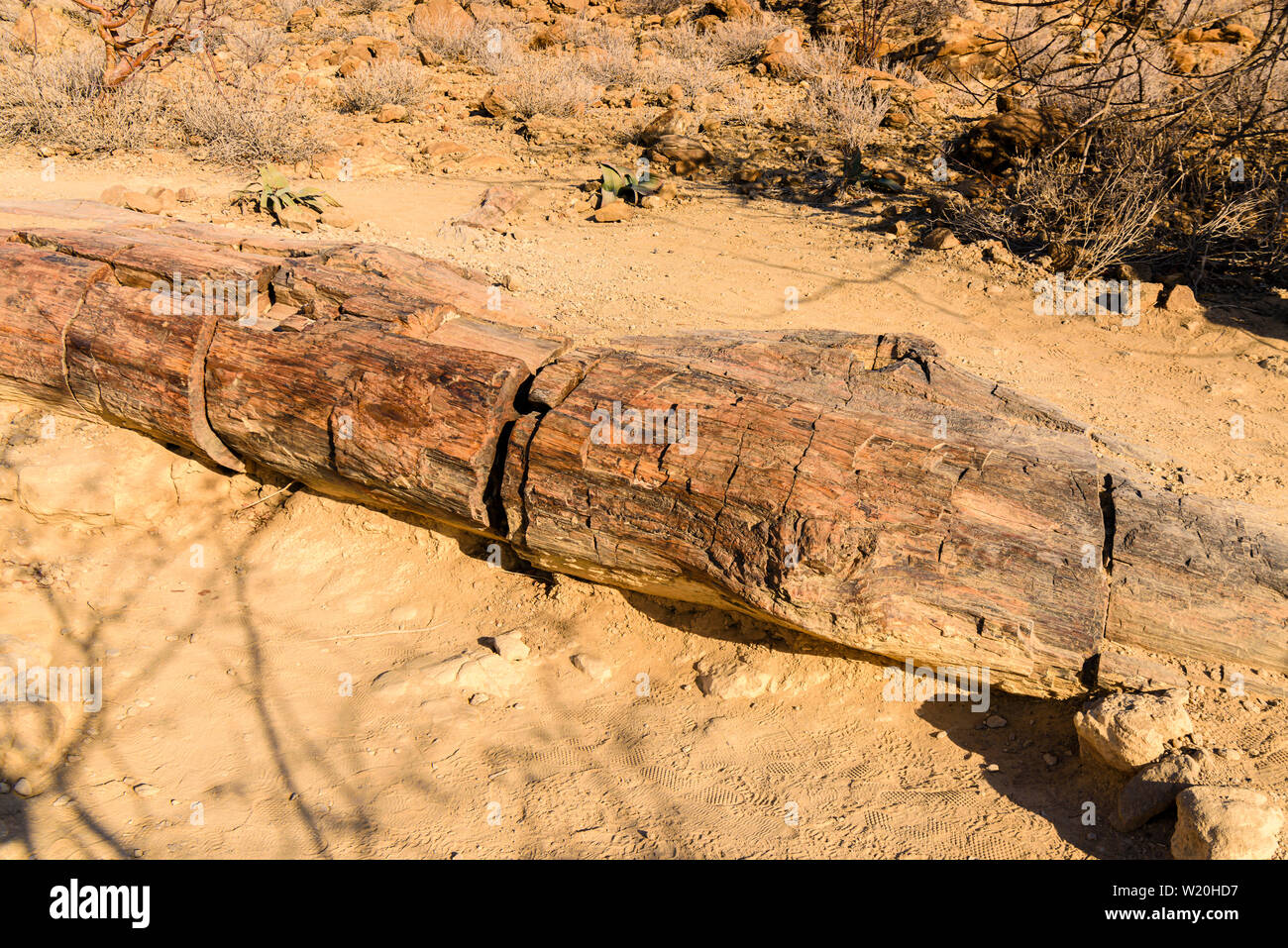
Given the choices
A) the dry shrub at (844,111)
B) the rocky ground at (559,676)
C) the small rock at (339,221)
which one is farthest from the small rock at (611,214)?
the dry shrub at (844,111)

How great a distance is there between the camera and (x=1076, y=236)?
6367 mm

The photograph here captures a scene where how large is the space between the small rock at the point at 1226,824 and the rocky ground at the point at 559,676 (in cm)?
1

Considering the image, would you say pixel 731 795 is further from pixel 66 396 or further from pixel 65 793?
pixel 66 396

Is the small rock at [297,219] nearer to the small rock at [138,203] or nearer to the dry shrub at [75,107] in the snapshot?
the small rock at [138,203]

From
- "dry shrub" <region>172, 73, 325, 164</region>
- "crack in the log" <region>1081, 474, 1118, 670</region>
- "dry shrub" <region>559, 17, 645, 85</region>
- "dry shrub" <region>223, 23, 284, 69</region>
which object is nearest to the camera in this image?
"crack in the log" <region>1081, 474, 1118, 670</region>

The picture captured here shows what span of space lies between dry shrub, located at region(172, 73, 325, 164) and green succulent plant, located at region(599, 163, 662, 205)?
3.13 m

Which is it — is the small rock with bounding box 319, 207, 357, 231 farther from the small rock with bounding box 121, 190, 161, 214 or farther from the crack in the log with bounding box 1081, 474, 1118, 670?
the crack in the log with bounding box 1081, 474, 1118, 670

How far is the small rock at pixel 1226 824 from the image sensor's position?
81.3 inches

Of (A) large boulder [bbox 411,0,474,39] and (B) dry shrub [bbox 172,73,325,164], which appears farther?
(A) large boulder [bbox 411,0,474,39]

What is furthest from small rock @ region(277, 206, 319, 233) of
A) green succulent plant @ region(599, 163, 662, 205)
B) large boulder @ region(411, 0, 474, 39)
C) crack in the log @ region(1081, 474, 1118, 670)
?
large boulder @ region(411, 0, 474, 39)

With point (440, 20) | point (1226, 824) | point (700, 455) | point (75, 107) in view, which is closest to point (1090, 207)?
point (700, 455)

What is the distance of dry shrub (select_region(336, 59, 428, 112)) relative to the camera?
9734mm

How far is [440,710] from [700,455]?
1275mm
